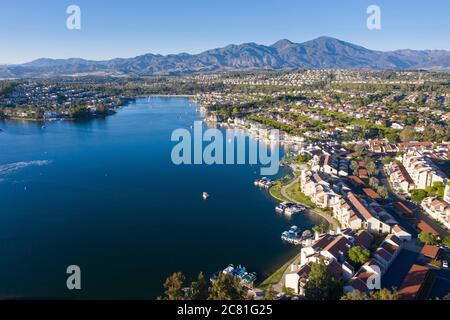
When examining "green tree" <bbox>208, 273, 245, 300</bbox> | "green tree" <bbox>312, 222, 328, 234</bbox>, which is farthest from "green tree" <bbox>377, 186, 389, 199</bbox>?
"green tree" <bbox>208, 273, 245, 300</bbox>

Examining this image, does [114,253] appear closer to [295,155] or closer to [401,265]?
[401,265]

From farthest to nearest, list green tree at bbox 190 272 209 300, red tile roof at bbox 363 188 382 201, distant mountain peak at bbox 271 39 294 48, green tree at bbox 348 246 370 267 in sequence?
distant mountain peak at bbox 271 39 294 48, red tile roof at bbox 363 188 382 201, green tree at bbox 348 246 370 267, green tree at bbox 190 272 209 300

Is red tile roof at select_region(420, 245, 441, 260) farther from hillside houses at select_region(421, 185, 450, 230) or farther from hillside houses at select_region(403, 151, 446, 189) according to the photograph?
hillside houses at select_region(403, 151, 446, 189)

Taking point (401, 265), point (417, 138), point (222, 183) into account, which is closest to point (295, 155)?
point (222, 183)

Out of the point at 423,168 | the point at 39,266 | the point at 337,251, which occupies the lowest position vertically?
the point at 39,266

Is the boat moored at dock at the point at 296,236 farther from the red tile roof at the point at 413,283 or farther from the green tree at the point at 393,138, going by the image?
the green tree at the point at 393,138

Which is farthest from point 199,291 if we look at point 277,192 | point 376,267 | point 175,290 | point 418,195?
point 418,195
